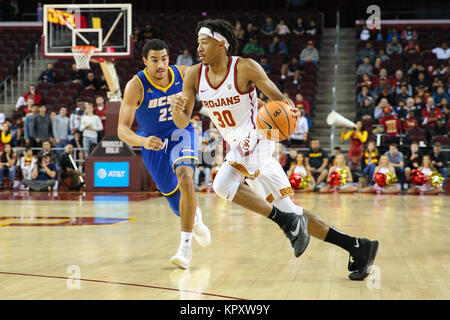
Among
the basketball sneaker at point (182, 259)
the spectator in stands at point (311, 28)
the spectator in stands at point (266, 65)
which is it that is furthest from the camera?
the spectator in stands at point (311, 28)

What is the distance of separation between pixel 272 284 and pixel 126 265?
132 centimetres

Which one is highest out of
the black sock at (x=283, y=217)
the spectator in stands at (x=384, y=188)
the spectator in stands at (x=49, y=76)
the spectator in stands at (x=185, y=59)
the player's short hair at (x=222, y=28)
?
the spectator in stands at (x=185, y=59)

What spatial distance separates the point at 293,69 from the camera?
18.3 m

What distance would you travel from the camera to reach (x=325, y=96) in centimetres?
1883

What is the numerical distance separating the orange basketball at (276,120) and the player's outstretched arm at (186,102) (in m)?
0.53

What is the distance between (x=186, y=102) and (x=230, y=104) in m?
0.32

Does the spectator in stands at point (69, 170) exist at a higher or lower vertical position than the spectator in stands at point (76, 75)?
lower

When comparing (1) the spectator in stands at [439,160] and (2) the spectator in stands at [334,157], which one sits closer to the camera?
(1) the spectator in stands at [439,160]

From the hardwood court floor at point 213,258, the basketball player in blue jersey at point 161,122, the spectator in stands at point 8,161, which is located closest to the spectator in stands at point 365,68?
the hardwood court floor at point 213,258

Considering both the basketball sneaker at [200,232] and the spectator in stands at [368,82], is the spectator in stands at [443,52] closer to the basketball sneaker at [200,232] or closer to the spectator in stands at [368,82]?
the spectator in stands at [368,82]

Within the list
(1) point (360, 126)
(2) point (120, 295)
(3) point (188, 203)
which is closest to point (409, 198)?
(1) point (360, 126)

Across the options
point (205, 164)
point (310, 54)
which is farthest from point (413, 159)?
point (310, 54)

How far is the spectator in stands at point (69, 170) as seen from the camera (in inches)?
571

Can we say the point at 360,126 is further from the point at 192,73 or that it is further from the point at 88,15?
the point at 192,73
